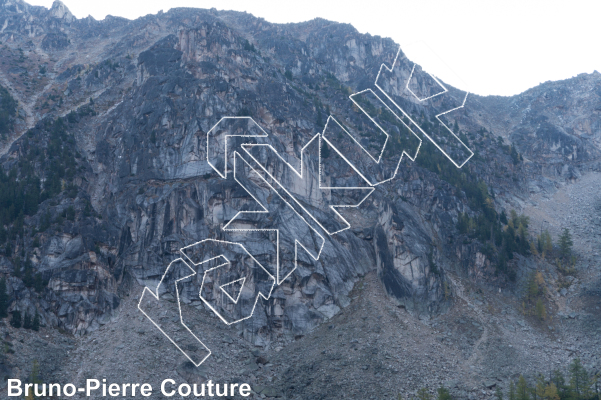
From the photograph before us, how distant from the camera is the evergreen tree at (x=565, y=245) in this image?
83000mm

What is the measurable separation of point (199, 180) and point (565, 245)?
201ft

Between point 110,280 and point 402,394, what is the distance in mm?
41348

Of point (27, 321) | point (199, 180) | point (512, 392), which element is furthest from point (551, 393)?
point (27, 321)

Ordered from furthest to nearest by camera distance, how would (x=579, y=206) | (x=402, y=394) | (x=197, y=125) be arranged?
(x=579, y=206) → (x=197, y=125) → (x=402, y=394)

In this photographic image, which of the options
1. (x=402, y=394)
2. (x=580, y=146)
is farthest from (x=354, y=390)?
(x=580, y=146)

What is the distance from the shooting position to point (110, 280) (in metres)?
69.4

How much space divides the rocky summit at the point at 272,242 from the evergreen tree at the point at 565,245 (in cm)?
29

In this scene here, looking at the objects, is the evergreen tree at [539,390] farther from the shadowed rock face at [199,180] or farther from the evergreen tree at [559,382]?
the shadowed rock face at [199,180]

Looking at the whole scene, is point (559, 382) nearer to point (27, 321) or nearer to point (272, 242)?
point (272, 242)

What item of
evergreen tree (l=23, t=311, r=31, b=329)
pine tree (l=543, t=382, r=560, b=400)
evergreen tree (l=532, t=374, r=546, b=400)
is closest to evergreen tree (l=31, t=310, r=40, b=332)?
evergreen tree (l=23, t=311, r=31, b=329)

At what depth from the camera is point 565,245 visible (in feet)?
275

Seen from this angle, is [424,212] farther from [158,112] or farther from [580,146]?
[580,146]

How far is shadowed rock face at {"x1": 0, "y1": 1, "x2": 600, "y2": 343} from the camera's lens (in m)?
69.4

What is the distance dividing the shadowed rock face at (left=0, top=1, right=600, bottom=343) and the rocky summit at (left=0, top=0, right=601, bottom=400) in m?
0.36
